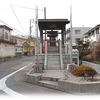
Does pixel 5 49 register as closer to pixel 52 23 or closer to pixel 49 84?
pixel 52 23

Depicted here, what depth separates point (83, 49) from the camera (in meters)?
18.2

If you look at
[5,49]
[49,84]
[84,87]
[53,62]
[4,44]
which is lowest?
[49,84]

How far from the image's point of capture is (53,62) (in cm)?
1262

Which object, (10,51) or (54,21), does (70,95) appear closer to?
(54,21)

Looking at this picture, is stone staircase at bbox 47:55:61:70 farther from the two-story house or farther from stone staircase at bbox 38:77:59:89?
the two-story house

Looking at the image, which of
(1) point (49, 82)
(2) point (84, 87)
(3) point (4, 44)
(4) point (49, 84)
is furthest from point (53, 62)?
(3) point (4, 44)

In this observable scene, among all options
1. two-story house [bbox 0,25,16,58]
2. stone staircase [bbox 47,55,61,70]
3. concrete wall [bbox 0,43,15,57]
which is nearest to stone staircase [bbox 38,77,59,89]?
stone staircase [bbox 47,55,61,70]

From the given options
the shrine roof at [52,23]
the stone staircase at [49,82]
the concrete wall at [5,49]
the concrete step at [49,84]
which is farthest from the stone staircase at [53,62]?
the concrete wall at [5,49]

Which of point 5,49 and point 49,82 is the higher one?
point 5,49

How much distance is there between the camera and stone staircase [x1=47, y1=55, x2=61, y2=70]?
11.7 meters

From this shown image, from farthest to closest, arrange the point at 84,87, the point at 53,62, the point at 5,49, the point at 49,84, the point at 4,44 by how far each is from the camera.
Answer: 1. the point at 5,49
2. the point at 4,44
3. the point at 53,62
4. the point at 49,84
5. the point at 84,87

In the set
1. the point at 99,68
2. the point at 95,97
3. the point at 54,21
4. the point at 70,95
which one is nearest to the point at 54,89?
the point at 70,95

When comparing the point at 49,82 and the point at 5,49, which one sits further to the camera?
the point at 5,49

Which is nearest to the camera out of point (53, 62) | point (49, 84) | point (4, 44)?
point (49, 84)
